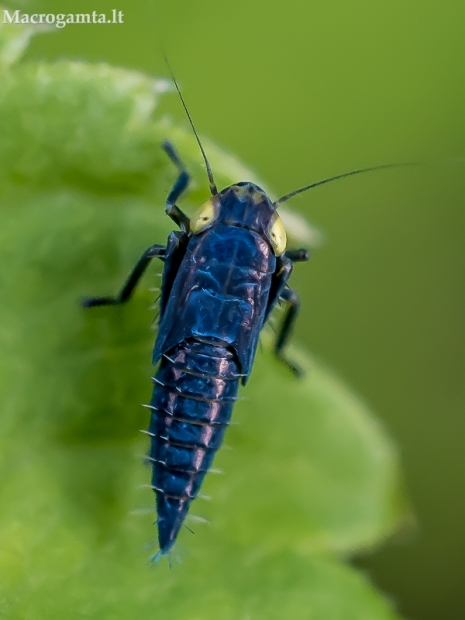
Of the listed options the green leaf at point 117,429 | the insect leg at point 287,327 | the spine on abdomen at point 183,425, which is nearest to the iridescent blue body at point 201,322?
the spine on abdomen at point 183,425

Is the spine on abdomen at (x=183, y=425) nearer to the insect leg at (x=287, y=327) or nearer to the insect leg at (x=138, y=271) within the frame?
the insect leg at (x=138, y=271)

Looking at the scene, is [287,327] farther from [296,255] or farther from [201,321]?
[201,321]

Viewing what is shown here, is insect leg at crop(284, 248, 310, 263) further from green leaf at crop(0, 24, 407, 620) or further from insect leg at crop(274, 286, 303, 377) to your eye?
green leaf at crop(0, 24, 407, 620)

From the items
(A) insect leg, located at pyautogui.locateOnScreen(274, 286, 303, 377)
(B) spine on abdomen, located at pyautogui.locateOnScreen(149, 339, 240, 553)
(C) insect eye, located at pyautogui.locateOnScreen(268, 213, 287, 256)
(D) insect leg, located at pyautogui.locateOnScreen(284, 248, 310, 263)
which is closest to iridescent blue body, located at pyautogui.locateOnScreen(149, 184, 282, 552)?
(B) spine on abdomen, located at pyautogui.locateOnScreen(149, 339, 240, 553)

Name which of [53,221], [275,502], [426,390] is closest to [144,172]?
[53,221]

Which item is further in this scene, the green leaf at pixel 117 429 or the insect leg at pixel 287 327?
the insect leg at pixel 287 327

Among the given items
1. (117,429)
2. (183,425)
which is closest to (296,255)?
(183,425)

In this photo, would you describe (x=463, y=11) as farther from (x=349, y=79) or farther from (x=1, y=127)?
(x=1, y=127)
